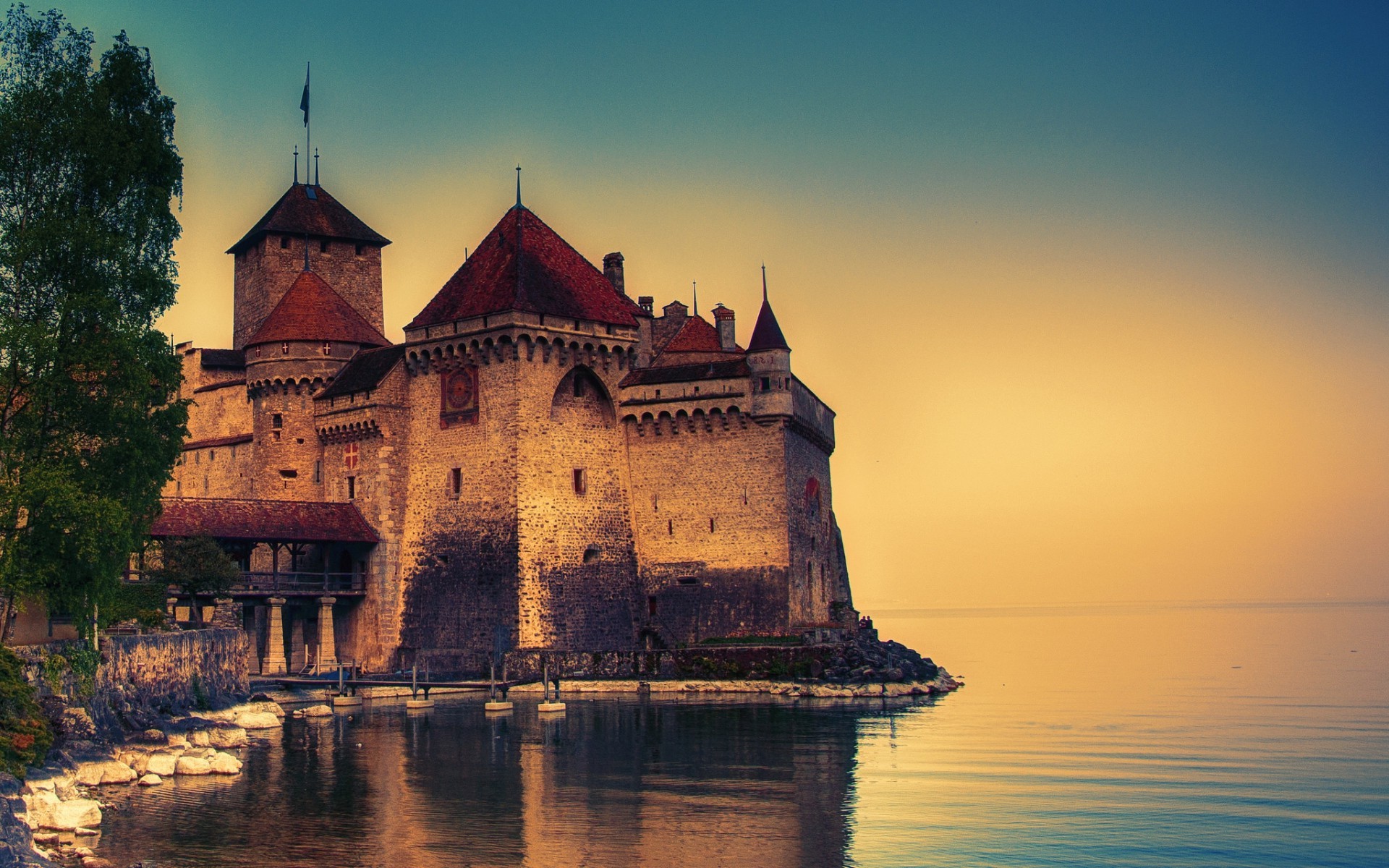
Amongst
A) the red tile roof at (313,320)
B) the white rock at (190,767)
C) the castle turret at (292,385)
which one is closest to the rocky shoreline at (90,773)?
the white rock at (190,767)

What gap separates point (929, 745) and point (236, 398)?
35171 mm

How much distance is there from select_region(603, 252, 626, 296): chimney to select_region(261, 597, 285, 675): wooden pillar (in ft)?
56.4

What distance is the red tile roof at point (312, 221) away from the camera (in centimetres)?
6303

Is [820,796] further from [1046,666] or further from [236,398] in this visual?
[1046,666]

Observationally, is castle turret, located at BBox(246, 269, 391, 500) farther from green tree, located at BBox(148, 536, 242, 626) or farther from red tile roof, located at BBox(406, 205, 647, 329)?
green tree, located at BBox(148, 536, 242, 626)

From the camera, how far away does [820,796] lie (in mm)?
28609

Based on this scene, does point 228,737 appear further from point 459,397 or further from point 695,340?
point 695,340

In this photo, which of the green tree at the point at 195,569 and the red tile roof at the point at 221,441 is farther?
the red tile roof at the point at 221,441

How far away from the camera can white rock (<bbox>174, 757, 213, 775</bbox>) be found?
30.2 metres

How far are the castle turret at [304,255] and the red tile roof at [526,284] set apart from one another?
34.9 feet

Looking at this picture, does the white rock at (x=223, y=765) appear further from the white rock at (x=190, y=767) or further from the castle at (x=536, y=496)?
the castle at (x=536, y=496)

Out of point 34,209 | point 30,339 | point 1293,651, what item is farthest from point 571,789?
point 1293,651

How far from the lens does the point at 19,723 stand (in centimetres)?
2467

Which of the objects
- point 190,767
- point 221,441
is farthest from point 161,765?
point 221,441
